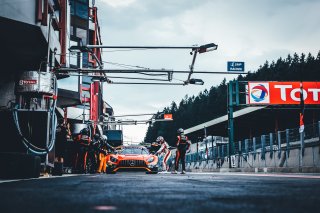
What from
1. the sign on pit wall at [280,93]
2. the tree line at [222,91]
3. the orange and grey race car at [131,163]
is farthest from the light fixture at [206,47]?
the tree line at [222,91]

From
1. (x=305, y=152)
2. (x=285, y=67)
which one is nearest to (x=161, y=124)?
(x=285, y=67)

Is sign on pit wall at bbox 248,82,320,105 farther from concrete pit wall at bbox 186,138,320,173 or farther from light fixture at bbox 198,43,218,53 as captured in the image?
light fixture at bbox 198,43,218,53

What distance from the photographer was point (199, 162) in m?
41.9

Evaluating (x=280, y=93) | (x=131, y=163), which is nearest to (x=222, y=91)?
(x=280, y=93)

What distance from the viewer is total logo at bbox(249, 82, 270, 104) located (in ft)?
105

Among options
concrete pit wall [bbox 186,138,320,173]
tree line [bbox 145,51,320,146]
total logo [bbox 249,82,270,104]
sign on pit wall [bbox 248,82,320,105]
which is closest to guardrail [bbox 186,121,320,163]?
concrete pit wall [bbox 186,138,320,173]

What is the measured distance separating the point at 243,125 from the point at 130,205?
138 ft

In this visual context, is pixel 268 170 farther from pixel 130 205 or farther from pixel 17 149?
pixel 130 205

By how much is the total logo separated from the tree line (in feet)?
87.5

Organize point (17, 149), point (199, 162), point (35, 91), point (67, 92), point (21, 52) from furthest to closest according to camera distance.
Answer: point (199, 162)
point (67, 92)
point (21, 52)
point (35, 91)
point (17, 149)

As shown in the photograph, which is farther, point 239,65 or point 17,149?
point 239,65

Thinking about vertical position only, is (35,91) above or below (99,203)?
above

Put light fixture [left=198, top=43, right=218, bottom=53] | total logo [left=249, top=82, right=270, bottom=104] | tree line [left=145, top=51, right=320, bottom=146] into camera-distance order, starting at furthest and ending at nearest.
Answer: tree line [left=145, top=51, right=320, bottom=146], total logo [left=249, top=82, right=270, bottom=104], light fixture [left=198, top=43, right=218, bottom=53]

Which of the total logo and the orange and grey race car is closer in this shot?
the orange and grey race car
